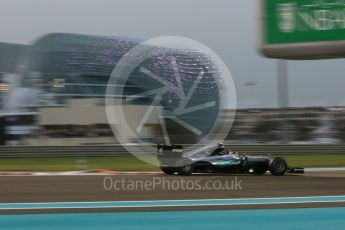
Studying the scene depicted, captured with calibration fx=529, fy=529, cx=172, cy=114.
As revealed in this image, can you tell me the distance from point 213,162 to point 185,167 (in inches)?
25.2

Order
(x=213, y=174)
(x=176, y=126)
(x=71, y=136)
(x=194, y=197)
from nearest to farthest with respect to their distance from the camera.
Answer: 1. (x=194, y=197)
2. (x=213, y=174)
3. (x=176, y=126)
4. (x=71, y=136)

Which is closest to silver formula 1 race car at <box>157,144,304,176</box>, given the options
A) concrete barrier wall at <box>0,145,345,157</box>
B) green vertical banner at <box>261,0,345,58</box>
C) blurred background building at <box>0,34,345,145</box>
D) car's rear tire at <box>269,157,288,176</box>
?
car's rear tire at <box>269,157,288,176</box>

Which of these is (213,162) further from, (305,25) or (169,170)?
(305,25)

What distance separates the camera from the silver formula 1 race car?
38.2 feet

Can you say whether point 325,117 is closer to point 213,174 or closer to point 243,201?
point 213,174

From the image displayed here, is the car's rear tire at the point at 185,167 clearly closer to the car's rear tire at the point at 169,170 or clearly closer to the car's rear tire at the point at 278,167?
the car's rear tire at the point at 169,170

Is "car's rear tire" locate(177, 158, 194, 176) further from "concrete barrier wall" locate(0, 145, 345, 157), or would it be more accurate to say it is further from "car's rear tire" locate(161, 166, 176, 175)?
"concrete barrier wall" locate(0, 145, 345, 157)

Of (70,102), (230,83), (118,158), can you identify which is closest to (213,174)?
(230,83)

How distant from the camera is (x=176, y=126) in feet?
60.3

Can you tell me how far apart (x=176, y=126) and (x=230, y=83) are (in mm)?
10071

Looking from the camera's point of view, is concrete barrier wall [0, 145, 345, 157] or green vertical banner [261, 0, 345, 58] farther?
concrete barrier wall [0, 145, 345, 157]

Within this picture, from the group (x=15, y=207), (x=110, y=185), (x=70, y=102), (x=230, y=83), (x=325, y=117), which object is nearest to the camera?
(x=15, y=207)

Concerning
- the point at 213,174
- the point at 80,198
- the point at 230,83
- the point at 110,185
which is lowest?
the point at 213,174

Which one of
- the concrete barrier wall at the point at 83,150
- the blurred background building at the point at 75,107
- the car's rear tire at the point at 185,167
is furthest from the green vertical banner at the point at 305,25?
the concrete barrier wall at the point at 83,150
